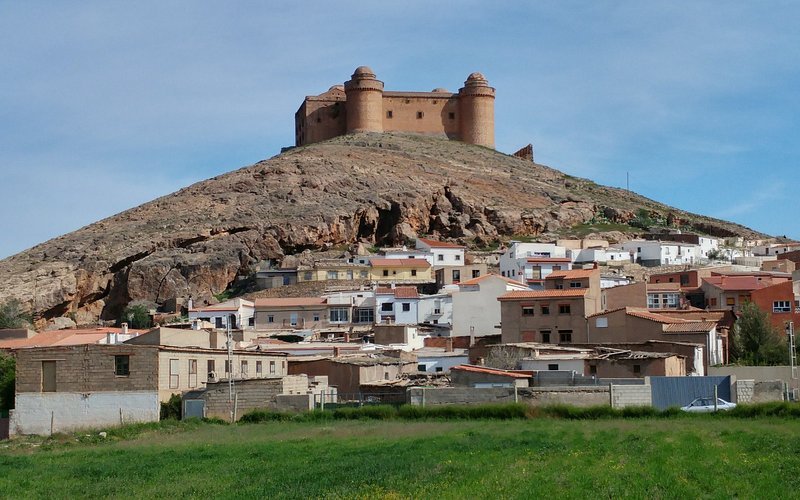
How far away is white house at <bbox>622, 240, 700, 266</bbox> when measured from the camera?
84188mm

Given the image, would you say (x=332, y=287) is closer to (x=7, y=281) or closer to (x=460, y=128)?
(x=7, y=281)

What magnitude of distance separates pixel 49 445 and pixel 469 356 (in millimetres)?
19869

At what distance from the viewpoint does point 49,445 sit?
29125mm

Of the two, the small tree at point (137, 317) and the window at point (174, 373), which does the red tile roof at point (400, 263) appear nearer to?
the small tree at point (137, 317)

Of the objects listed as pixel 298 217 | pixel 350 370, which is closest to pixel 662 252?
pixel 298 217

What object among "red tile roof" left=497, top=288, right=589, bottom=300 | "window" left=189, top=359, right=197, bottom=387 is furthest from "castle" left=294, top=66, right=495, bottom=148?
"window" left=189, top=359, right=197, bottom=387

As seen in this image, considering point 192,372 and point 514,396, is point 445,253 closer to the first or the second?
point 192,372

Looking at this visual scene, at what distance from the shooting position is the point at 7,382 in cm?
4131

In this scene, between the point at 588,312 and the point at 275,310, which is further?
the point at 275,310

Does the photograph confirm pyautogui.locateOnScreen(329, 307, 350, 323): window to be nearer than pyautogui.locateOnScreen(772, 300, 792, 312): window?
No

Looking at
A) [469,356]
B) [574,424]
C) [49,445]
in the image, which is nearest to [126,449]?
[49,445]

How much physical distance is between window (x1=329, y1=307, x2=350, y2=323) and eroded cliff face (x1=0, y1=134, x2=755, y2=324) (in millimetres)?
14688

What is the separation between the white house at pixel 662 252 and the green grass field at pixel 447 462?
196ft

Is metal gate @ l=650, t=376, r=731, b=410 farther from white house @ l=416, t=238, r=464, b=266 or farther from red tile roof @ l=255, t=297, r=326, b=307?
white house @ l=416, t=238, r=464, b=266
